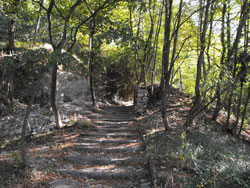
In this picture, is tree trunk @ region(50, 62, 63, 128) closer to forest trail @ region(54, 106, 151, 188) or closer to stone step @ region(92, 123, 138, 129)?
forest trail @ region(54, 106, 151, 188)

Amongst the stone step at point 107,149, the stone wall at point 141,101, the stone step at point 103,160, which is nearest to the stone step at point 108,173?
the stone step at point 103,160

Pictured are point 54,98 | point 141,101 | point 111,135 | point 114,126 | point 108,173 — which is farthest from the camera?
point 141,101

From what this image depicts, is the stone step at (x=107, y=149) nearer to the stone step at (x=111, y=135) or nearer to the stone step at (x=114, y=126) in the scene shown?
the stone step at (x=111, y=135)

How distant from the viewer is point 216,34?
33.6ft

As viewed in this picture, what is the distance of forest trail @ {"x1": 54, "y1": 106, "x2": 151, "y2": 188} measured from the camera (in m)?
4.29

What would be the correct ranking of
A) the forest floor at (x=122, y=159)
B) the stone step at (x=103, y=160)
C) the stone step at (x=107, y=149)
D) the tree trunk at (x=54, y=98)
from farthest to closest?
the tree trunk at (x=54, y=98), the stone step at (x=107, y=149), the stone step at (x=103, y=160), the forest floor at (x=122, y=159)

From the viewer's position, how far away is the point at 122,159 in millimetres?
5230

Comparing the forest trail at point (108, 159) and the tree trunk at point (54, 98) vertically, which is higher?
the tree trunk at point (54, 98)

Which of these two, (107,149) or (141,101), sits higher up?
(141,101)

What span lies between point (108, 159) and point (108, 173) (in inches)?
28.5

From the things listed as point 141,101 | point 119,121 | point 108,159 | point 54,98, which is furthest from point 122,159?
point 141,101

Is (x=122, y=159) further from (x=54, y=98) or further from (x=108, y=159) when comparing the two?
(x=54, y=98)

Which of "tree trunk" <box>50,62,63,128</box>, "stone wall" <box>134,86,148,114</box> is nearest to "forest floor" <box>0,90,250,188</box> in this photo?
"tree trunk" <box>50,62,63,128</box>

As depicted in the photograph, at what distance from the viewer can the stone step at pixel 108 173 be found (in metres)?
4.40
